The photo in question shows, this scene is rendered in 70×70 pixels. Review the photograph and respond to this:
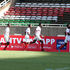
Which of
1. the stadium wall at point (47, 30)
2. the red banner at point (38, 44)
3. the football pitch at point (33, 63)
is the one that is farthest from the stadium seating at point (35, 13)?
the football pitch at point (33, 63)

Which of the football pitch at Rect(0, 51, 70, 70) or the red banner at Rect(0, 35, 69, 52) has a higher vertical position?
the football pitch at Rect(0, 51, 70, 70)

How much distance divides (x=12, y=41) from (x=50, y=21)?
8050 mm

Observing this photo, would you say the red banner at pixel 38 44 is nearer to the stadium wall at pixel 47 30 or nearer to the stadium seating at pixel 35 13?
the stadium wall at pixel 47 30

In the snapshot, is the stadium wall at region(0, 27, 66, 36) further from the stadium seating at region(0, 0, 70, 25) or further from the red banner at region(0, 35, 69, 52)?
the stadium seating at region(0, 0, 70, 25)

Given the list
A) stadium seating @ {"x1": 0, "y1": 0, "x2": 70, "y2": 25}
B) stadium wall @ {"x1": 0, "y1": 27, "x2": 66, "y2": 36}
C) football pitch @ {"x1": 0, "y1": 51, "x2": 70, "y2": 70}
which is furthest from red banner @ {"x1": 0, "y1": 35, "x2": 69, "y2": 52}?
stadium seating @ {"x1": 0, "y1": 0, "x2": 70, "y2": 25}

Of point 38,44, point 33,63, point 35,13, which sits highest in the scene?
point 33,63

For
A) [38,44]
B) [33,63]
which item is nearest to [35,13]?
[38,44]

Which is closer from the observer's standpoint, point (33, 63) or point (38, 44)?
point (33, 63)

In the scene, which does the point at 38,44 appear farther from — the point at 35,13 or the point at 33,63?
the point at 35,13

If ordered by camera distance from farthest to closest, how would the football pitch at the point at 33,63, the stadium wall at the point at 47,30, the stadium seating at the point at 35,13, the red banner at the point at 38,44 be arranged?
the stadium seating at the point at 35,13 → the stadium wall at the point at 47,30 → the red banner at the point at 38,44 → the football pitch at the point at 33,63

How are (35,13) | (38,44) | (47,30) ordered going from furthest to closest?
(35,13), (47,30), (38,44)

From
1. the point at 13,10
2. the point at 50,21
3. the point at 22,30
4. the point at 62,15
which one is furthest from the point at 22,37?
the point at 13,10

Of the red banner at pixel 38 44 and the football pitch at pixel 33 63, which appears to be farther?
the red banner at pixel 38 44

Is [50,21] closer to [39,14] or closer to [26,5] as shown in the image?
[39,14]
